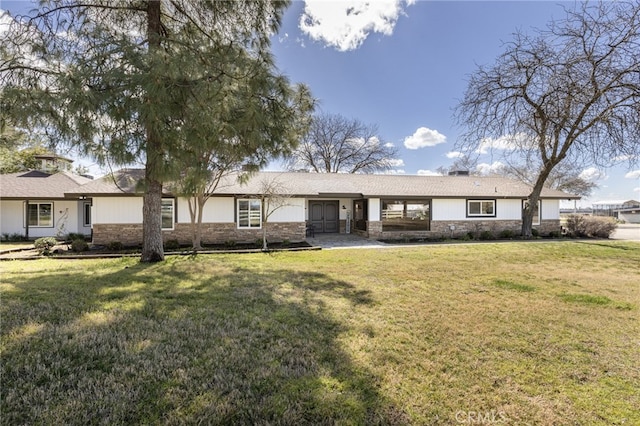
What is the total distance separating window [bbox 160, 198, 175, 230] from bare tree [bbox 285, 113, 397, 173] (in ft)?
55.5

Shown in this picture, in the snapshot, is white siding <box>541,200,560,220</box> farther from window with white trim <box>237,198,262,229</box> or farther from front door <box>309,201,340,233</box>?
window with white trim <box>237,198,262,229</box>

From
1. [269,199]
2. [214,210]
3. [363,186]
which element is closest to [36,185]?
[214,210]

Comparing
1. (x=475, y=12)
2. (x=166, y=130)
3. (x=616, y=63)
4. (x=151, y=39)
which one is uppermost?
(x=475, y=12)

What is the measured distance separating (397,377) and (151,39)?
316 inches

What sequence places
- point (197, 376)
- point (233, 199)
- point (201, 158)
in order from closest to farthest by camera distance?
1. point (197, 376)
2. point (201, 158)
3. point (233, 199)

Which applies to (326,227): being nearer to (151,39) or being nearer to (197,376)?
(151,39)

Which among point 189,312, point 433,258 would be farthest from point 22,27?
point 433,258

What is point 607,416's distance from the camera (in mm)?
2359

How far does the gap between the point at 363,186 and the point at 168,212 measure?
32.4 ft

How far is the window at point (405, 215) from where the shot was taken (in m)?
16.3

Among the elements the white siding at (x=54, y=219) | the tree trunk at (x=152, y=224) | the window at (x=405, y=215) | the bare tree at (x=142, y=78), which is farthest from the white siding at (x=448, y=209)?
the white siding at (x=54, y=219)

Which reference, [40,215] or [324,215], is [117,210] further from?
[324,215]

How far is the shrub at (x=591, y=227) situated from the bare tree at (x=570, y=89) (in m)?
6.04

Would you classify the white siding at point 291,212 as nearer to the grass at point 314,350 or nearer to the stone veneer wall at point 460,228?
the stone veneer wall at point 460,228
